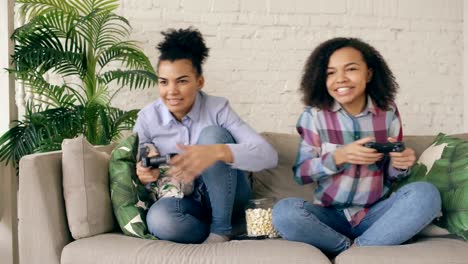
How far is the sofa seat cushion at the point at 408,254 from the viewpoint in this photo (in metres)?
1.66

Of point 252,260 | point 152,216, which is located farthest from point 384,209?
point 152,216

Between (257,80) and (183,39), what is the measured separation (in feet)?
3.44

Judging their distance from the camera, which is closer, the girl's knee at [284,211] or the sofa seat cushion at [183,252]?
the sofa seat cushion at [183,252]

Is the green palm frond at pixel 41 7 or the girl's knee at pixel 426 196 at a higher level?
the green palm frond at pixel 41 7

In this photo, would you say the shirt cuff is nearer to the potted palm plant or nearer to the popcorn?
the popcorn

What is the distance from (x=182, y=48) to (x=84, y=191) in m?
0.65

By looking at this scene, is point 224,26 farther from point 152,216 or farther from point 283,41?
point 152,216

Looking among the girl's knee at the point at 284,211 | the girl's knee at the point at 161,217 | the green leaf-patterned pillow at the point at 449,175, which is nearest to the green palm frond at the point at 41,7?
the girl's knee at the point at 161,217

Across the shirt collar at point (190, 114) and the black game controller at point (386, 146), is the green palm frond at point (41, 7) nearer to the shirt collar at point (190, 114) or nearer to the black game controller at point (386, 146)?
the shirt collar at point (190, 114)

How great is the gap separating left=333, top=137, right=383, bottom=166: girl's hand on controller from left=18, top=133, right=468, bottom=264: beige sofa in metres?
0.29

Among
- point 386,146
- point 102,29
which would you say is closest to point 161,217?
point 386,146

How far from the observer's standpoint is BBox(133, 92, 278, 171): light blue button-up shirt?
2094 mm

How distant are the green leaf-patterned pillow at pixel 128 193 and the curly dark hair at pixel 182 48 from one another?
0.36m

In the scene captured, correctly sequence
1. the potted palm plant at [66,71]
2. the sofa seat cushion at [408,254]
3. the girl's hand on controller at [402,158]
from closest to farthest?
the sofa seat cushion at [408,254] < the girl's hand on controller at [402,158] < the potted palm plant at [66,71]
